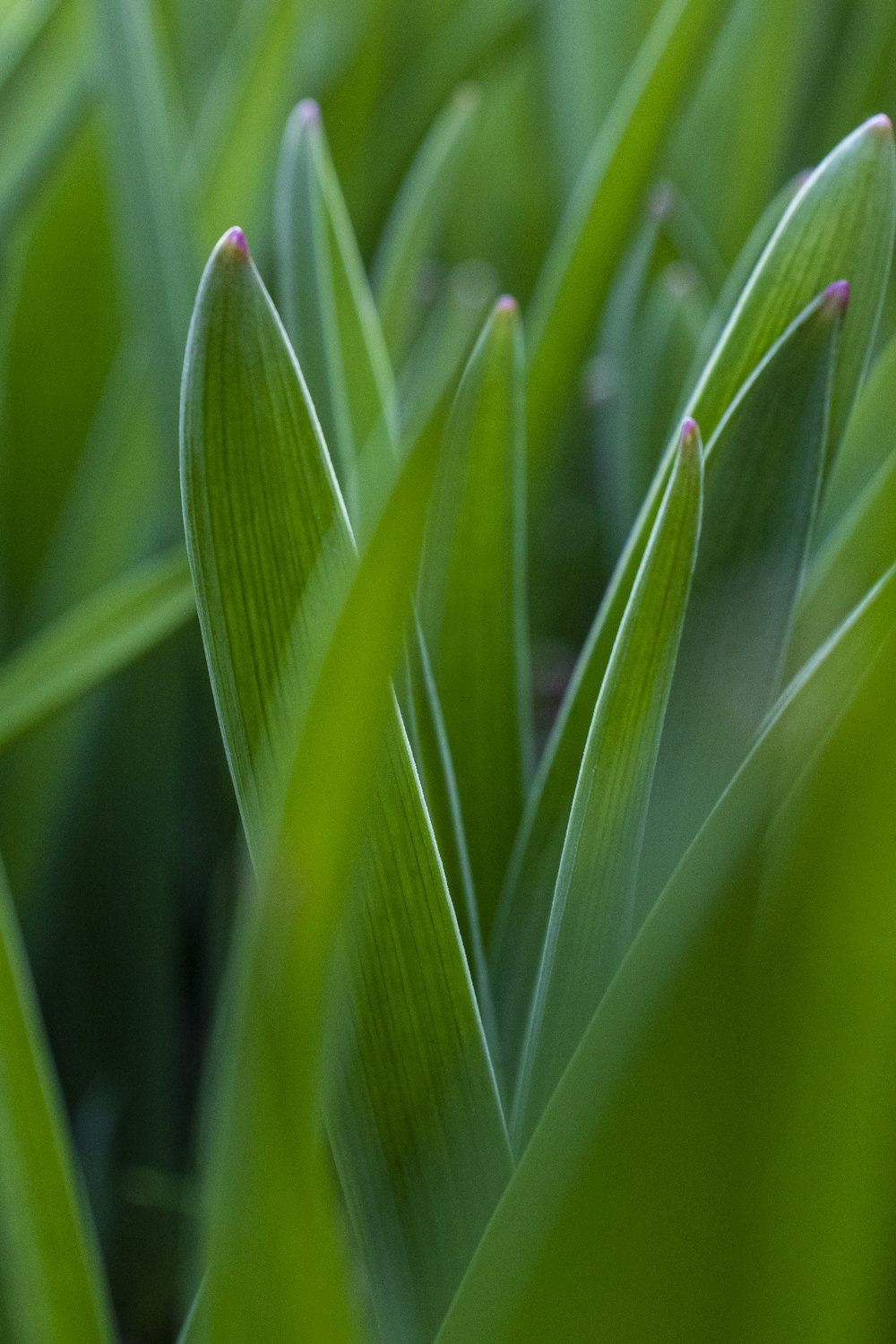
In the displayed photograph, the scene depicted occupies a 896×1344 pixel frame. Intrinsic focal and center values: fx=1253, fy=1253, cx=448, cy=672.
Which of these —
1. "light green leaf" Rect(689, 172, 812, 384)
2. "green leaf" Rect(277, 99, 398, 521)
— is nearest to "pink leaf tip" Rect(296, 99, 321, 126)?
"green leaf" Rect(277, 99, 398, 521)

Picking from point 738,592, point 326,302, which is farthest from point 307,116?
point 738,592

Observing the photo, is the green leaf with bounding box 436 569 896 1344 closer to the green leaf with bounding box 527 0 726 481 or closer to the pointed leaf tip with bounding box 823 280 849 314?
the pointed leaf tip with bounding box 823 280 849 314

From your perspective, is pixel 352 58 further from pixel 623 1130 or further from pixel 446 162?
pixel 623 1130

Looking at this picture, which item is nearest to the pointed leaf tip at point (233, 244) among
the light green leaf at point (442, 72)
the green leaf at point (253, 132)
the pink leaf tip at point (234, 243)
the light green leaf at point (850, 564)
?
the pink leaf tip at point (234, 243)

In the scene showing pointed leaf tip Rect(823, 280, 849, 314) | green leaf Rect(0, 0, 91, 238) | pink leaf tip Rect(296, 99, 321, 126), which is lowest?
pointed leaf tip Rect(823, 280, 849, 314)

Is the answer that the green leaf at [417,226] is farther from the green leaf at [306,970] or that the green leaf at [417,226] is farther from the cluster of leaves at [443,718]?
the green leaf at [306,970]

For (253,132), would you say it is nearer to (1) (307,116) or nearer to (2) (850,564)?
(1) (307,116)

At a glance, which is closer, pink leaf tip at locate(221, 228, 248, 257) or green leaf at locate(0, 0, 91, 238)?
pink leaf tip at locate(221, 228, 248, 257)

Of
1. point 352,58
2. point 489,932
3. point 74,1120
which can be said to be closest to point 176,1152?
point 74,1120
